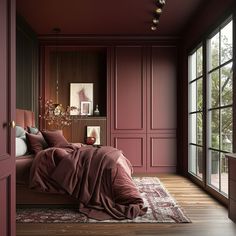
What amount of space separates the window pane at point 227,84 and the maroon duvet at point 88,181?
1.61 m

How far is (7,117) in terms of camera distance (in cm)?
198

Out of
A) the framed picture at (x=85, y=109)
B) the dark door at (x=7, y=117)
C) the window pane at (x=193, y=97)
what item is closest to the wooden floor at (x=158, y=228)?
the dark door at (x=7, y=117)

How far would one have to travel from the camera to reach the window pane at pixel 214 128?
424 centimetres

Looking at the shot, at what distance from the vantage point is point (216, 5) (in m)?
4.17

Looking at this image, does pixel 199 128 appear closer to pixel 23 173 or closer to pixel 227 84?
pixel 227 84

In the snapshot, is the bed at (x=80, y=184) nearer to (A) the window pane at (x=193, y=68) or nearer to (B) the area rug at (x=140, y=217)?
(B) the area rug at (x=140, y=217)

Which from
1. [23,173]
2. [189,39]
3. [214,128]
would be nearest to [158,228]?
[23,173]

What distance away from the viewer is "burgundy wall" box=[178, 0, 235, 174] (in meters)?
4.05

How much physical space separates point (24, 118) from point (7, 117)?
3.44 m

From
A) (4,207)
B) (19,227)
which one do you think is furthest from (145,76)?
(4,207)

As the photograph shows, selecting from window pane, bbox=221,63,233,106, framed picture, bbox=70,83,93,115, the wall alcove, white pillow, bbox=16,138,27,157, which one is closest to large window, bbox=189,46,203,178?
window pane, bbox=221,63,233,106

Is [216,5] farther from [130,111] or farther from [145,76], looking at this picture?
[130,111]

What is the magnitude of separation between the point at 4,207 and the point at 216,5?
3.71 m

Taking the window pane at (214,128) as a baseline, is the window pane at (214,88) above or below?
above
